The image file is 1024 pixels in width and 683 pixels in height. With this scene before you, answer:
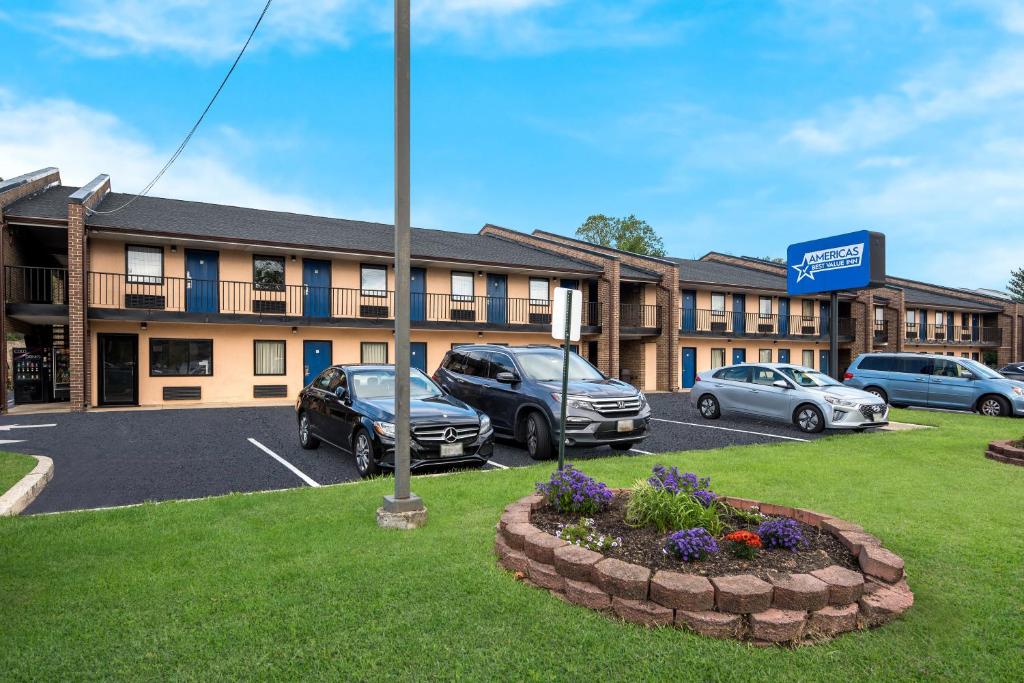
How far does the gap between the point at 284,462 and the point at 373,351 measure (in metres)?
14.0

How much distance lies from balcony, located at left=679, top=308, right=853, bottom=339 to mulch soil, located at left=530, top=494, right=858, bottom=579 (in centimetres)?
2524

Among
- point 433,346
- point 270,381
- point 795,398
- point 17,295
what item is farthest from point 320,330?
point 795,398

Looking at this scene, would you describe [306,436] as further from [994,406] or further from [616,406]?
[994,406]

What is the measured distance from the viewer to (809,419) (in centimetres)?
1291

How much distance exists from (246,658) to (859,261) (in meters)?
18.9

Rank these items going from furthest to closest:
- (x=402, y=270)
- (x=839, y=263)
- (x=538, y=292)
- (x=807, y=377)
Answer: (x=538, y=292), (x=839, y=263), (x=807, y=377), (x=402, y=270)

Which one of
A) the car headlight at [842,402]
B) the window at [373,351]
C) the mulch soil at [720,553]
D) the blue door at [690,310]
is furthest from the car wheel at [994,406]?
the window at [373,351]

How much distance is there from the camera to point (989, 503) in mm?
6098

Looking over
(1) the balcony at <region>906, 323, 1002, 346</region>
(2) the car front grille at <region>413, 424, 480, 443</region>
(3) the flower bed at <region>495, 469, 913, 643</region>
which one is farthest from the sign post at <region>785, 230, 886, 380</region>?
(1) the balcony at <region>906, 323, 1002, 346</region>

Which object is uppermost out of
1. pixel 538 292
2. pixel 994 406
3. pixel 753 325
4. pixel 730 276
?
pixel 730 276

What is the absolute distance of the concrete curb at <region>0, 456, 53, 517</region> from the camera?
6.01m

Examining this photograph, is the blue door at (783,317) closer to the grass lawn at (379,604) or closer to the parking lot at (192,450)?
the parking lot at (192,450)

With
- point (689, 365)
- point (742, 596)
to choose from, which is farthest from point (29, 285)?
point (689, 365)

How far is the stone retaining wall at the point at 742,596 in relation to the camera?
3.25 meters
